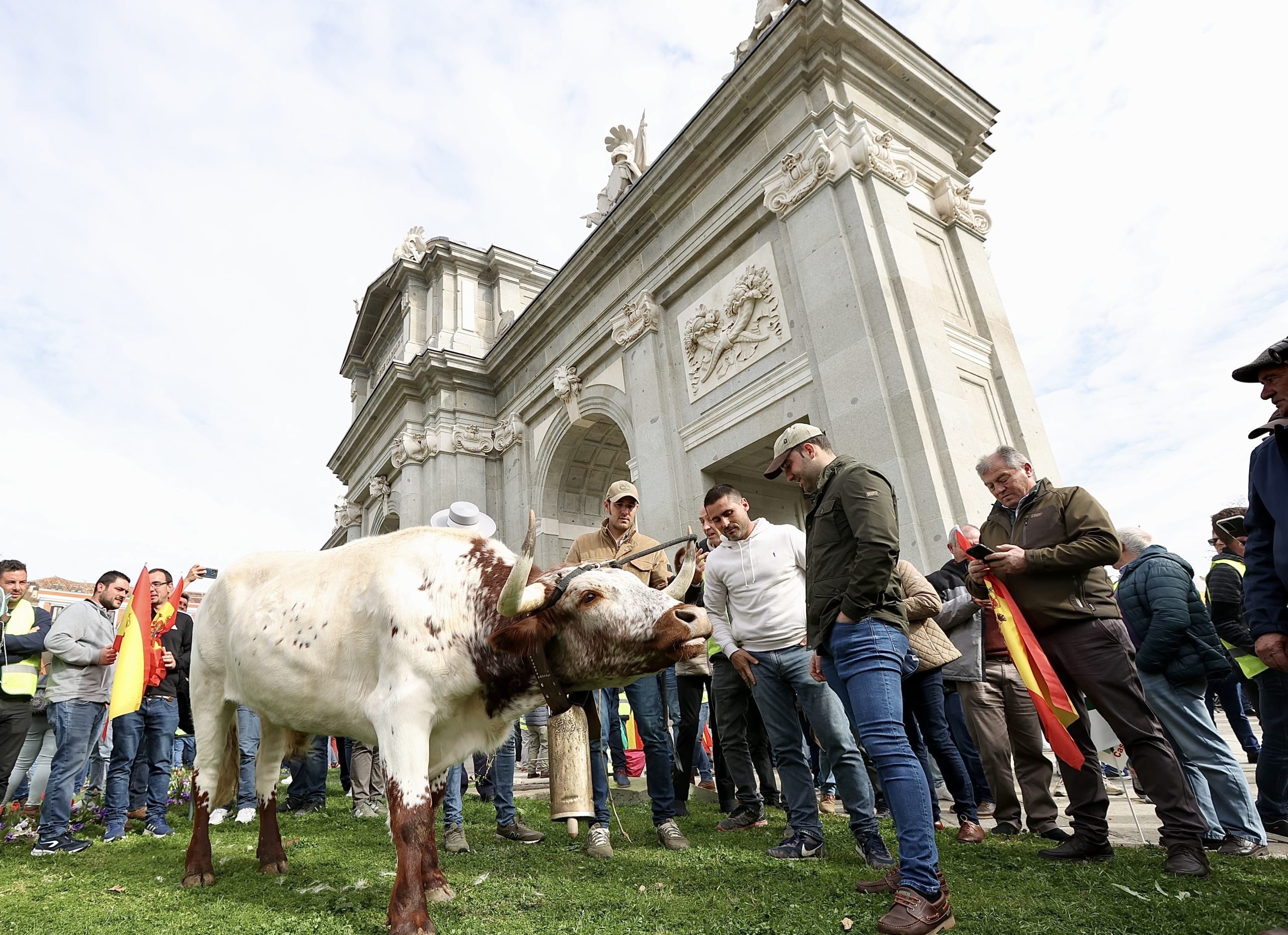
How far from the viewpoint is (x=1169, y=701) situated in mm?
4242

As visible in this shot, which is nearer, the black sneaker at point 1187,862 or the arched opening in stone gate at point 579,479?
the black sneaker at point 1187,862

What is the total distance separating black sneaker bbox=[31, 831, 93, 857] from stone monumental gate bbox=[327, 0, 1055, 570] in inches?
326

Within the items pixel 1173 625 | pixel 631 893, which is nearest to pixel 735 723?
pixel 631 893

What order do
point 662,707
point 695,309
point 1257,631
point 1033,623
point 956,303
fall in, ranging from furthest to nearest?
point 695,309, point 956,303, point 662,707, point 1033,623, point 1257,631

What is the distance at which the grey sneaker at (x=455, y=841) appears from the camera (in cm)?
439

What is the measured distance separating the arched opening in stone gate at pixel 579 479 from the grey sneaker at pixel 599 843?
11.8 metres

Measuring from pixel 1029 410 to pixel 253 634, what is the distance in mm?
10476

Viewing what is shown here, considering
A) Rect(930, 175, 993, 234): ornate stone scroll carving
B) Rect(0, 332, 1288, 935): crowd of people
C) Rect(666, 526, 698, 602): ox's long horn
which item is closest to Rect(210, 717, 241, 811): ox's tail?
Rect(0, 332, 1288, 935): crowd of people

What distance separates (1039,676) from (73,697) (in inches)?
272

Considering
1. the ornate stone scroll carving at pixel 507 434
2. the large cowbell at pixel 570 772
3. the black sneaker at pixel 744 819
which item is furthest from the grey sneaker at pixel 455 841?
the ornate stone scroll carving at pixel 507 434

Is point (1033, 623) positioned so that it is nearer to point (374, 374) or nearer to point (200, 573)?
point (200, 573)

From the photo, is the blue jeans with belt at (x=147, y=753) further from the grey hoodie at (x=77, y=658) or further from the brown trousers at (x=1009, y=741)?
the brown trousers at (x=1009, y=741)

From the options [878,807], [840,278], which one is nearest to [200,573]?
[878,807]

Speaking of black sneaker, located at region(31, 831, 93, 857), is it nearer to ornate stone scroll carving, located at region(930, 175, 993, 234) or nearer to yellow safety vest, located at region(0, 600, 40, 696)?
yellow safety vest, located at region(0, 600, 40, 696)
